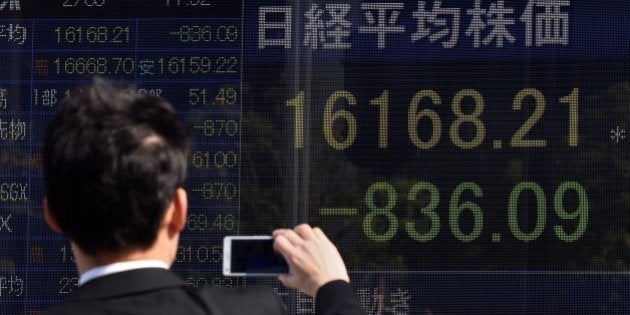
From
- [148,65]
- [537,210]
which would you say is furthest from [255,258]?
[148,65]

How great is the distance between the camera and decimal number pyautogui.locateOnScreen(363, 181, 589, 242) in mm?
5102

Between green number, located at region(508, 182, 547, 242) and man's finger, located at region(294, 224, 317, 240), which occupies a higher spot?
man's finger, located at region(294, 224, 317, 240)

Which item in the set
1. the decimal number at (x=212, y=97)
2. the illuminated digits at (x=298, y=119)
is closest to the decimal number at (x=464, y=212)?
the illuminated digits at (x=298, y=119)

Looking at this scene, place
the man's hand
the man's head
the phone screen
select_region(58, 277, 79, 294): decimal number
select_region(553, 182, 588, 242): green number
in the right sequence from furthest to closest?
select_region(58, 277, 79, 294): decimal number
select_region(553, 182, 588, 242): green number
the phone screen
the man's hand
the man's head

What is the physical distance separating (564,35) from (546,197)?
618 millimetres

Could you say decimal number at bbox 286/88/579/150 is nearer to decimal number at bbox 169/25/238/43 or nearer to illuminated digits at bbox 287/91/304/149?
illuminated digits at bbox 287/91/304/149

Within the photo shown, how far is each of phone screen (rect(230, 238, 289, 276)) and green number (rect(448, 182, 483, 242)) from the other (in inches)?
114

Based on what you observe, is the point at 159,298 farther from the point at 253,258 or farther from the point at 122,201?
the point at 253,258

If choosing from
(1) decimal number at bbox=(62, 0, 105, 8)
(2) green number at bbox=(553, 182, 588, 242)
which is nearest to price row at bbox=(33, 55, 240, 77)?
(1) decimal number at bbox=(62, 0, 105, 8)

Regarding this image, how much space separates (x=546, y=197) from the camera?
5109 mm

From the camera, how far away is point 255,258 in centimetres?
224

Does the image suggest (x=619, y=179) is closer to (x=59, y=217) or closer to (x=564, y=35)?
(x=564, y=35)

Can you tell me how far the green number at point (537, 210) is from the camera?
5102mm

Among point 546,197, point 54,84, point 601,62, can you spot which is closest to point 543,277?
point 546,197
